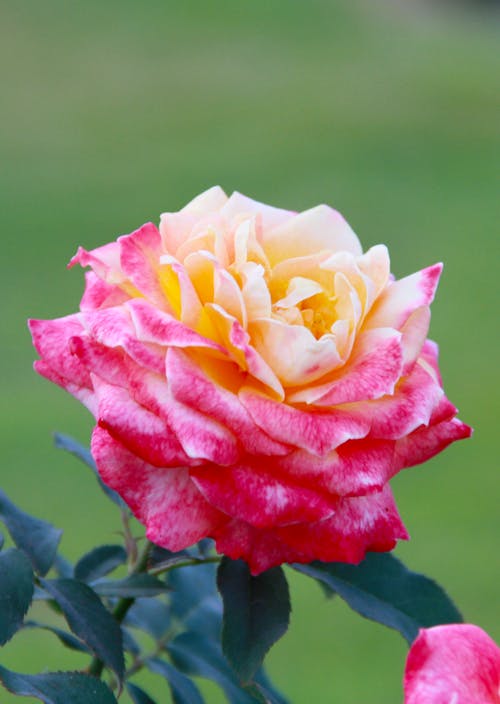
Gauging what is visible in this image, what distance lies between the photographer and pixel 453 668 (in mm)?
385

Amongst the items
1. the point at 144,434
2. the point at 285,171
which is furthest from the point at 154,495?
the point at 285,171

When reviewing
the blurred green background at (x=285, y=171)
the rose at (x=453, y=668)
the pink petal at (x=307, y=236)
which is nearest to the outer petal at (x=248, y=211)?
the pink petal at (x=307, y=236)

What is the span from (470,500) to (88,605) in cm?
247

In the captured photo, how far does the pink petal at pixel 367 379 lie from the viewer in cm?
50

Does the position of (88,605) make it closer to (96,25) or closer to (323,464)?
(323,464)

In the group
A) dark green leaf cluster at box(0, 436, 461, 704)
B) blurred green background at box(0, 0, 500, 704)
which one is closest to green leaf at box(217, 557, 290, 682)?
dark green leaf cluster at box(0, 436, 461, 704)

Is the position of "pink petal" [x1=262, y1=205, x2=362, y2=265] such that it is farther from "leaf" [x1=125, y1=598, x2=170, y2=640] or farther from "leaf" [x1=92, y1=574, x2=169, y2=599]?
"leaf" [x1=125, y1=598, x2=170, y2=640]

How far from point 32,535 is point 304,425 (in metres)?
0.18

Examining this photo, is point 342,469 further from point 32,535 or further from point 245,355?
point 32,535

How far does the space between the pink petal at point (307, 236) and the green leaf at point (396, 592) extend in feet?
0.46

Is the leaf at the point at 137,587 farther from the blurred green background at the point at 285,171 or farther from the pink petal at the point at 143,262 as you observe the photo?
the blurred green background at the point at 285,171

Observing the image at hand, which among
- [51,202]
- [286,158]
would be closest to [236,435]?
[51,202]

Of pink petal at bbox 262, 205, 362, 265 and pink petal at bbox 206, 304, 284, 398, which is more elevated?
pink petal at bbox 262, 205, 362, 265

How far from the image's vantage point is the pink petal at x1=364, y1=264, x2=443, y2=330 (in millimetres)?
529
